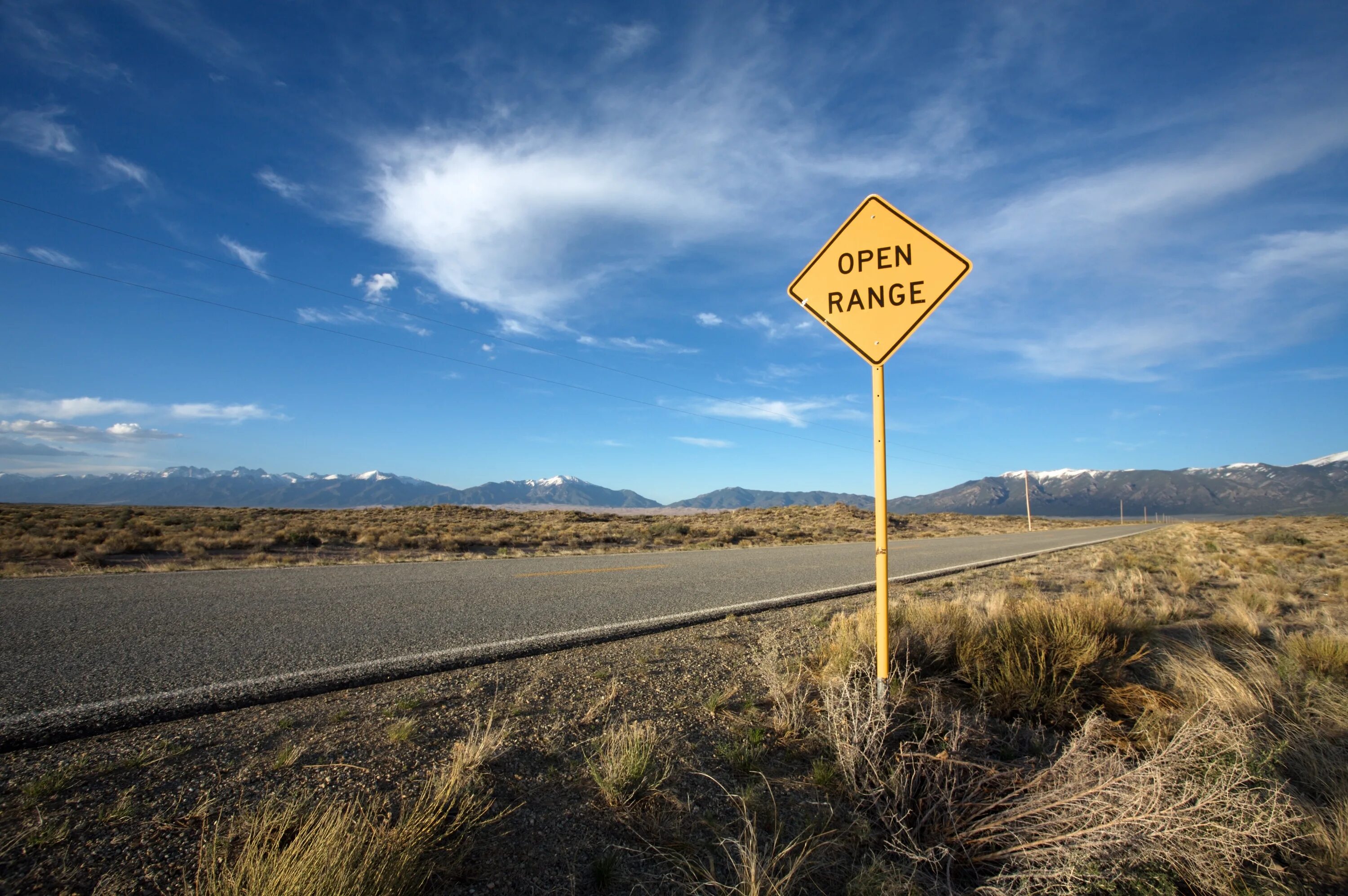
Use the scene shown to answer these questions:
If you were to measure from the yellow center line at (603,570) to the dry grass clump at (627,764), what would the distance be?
6.99 metres

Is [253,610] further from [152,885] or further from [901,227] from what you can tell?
[901,227]

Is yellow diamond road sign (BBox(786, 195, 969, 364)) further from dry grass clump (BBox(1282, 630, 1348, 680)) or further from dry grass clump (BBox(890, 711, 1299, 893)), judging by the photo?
dry grass clump (BBox(1282, 630, 1348, 680))

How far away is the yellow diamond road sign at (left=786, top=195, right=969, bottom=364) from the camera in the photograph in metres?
3.90

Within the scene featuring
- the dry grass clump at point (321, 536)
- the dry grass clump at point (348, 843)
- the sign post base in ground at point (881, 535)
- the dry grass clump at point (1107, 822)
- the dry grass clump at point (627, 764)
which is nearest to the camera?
the dry grass clump at point (348, 843)

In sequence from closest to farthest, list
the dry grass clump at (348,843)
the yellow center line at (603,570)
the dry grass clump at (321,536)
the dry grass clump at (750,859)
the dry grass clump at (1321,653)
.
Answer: the dry grass clump at (348,843)
the dry grass clump at (750,859)
the dry grass clump at (1321,653)
the yellow center line at (603,570)
the dry grass clump at (321,536)

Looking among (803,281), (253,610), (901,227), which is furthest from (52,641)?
(901,227)

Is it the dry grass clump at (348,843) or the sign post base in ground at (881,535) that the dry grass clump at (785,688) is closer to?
the sign post base in ground at (881,535)

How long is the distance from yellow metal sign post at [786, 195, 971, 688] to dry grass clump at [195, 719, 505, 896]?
7.90 ft

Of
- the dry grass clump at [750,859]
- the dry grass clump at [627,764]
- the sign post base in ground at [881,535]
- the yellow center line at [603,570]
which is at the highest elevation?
the sign post base in ground at [881,535]

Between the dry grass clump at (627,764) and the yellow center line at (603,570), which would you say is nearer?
the dry grass clump at (627,764)

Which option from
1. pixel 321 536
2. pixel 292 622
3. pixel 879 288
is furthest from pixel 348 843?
pixel 321 536

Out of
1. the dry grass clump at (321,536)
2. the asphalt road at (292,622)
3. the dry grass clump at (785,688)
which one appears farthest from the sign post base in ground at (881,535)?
the dry grass clump at (321,536)

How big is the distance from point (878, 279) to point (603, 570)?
8.31 m

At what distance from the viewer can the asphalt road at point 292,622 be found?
3865 mm
